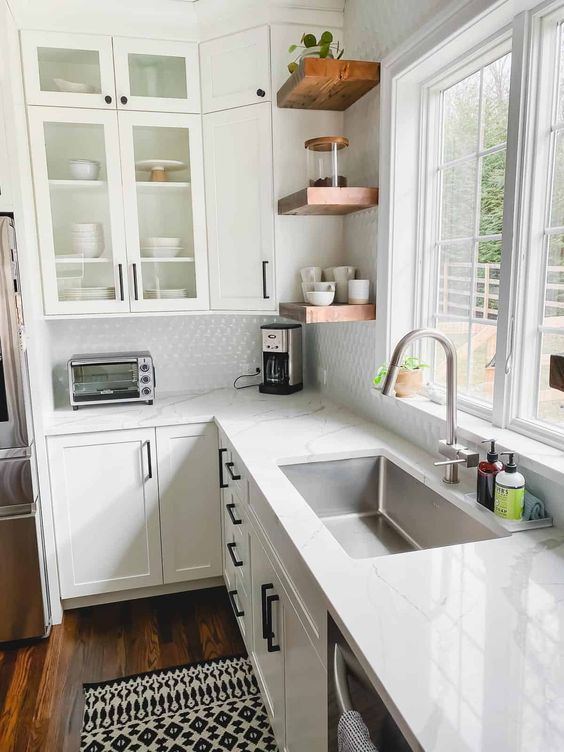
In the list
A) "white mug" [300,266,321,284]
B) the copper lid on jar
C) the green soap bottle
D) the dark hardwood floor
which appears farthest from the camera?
"white mug" [300,266,321,284]

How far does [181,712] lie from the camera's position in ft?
6.86

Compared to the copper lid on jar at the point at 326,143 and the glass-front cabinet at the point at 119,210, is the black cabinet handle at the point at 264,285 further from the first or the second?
the copper lid on jar at the point at 326,143

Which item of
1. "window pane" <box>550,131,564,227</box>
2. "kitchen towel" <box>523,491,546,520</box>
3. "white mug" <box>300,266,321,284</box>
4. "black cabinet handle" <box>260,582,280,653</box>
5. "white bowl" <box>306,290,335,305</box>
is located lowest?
"black cabinet handle" <box>260,582,280,653</box>

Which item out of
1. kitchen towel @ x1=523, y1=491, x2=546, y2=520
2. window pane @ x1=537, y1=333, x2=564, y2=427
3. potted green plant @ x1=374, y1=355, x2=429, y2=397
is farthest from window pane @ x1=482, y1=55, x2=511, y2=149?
kitchen towel @ x1=523, y1=491, x2=546, y2=520

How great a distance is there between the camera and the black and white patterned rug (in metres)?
1.95

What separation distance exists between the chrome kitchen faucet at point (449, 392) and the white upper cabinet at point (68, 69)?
1.81 meters

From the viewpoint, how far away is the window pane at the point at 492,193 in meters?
1.82

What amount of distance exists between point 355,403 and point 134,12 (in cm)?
194

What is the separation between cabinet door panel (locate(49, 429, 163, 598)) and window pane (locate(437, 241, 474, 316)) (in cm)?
137

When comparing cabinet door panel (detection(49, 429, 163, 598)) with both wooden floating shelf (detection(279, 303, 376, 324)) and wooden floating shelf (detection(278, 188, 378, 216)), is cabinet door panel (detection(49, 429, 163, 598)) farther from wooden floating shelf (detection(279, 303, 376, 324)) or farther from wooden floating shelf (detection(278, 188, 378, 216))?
wooden floating shelf (detection(278, 188, 378, 216))

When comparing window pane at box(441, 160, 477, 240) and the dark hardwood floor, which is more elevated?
window pane at box(441, 160, 477, 240)

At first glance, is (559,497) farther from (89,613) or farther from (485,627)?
(89,613)

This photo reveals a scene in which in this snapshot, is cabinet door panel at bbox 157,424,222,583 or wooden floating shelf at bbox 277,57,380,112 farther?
cabinet door panel at bbox 157,424,222,583

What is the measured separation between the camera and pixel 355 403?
2701 millimetres
